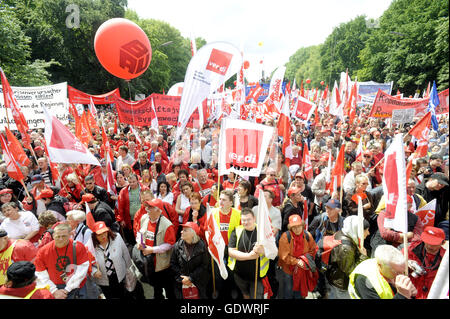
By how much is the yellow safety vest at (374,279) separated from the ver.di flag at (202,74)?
339 cm

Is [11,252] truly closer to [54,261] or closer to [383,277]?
[54,261]

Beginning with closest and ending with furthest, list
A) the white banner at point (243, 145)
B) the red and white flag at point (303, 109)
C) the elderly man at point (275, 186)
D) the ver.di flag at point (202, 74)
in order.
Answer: the white banner at point (243, 145) < the ver.di flag at point (202, 74) < the elderly man at point (275, 186) < the red and white flag at point (303, 109)

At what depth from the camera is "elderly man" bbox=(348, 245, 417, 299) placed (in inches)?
96.3

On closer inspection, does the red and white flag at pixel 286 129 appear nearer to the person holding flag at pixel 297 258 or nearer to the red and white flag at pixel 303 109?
the person holding flag at pixel 297 258

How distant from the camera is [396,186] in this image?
8.82ft

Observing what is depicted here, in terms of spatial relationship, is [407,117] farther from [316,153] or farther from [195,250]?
[195,250]

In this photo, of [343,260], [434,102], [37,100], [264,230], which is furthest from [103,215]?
[434,102]

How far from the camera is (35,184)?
17.5 ft

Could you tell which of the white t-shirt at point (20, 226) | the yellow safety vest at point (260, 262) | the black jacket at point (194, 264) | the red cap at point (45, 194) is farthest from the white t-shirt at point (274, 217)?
the red cap at point (45, 194)

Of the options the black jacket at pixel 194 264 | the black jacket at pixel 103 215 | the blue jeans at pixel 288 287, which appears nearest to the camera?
the black jacket at pixel 194 264

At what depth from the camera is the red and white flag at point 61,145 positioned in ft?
15.8

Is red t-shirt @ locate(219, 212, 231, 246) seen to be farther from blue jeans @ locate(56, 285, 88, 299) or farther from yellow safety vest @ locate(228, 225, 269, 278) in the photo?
blue jeans @ locate(56, 285, 88, 299)

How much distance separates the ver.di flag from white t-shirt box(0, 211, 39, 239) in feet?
8.47

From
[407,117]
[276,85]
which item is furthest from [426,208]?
[276,85]
